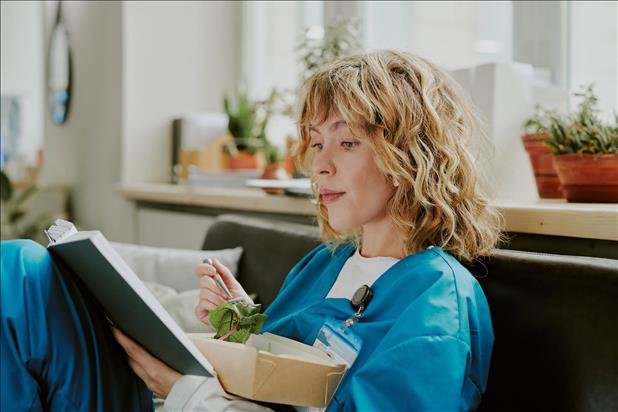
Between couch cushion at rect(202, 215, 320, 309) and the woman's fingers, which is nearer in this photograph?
the woman's fingers

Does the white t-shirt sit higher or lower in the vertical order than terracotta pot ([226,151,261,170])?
lower

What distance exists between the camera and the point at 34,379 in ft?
3.70

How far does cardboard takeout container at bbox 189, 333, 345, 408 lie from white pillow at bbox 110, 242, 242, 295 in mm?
842

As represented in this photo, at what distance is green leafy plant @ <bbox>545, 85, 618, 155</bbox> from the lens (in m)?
1.40

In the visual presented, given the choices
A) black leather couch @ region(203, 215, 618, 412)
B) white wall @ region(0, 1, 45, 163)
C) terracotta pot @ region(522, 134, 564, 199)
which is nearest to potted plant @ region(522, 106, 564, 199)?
terracotta pot @ region(522, 134, 564, 199)

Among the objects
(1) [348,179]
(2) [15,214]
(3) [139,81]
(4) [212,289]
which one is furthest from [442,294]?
(2) [15,214]

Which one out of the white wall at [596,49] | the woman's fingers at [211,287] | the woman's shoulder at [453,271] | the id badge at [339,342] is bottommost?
the id badge at [339,342]

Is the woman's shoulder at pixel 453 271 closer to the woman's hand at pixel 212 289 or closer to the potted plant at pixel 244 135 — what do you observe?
the woman's hand at pixel 212 289

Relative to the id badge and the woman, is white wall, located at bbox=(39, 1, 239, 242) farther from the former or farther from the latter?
the id badge

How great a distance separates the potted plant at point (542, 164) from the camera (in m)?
1.61

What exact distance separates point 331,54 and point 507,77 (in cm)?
73

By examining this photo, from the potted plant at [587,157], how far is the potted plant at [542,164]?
0.14 metres

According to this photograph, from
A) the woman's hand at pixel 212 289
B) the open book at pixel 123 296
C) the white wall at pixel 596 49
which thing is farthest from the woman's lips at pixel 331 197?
the white wall at pixel 596 49

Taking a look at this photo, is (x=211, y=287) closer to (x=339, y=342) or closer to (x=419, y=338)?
(x=339, y=342)
